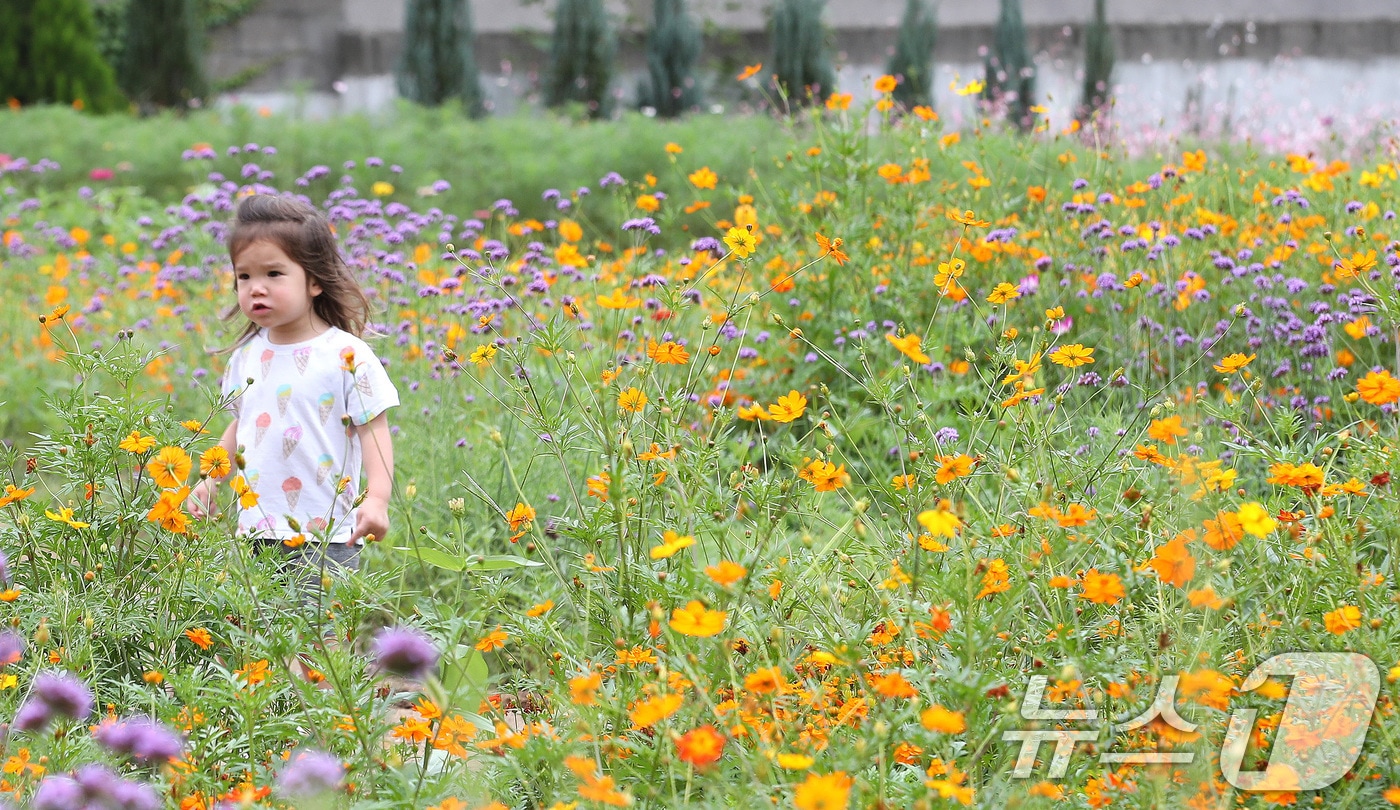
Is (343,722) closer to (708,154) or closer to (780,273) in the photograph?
(780,273)

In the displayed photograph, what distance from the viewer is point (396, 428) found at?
3441 mm

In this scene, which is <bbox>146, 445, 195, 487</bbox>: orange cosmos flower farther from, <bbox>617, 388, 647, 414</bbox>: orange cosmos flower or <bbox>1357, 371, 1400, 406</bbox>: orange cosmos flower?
<bbox>1357, 371, 1400, 406</bbox>: orange cosmos flower

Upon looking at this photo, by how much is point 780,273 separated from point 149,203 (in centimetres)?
559

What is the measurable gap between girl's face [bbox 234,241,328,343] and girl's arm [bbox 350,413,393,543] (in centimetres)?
31

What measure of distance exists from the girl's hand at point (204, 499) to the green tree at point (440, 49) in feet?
33.7

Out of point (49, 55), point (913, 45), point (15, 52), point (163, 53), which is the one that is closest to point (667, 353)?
point (913, 45)

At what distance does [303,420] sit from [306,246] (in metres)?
0.39

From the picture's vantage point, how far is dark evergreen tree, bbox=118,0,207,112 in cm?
1309

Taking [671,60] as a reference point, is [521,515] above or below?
below

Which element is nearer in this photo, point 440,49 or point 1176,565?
point 1176,565

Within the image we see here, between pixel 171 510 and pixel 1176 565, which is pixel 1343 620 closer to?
pixel 1176 565

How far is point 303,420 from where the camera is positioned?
2.72 metres

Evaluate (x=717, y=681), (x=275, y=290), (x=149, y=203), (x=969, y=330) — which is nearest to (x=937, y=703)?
(x=717, y=681)

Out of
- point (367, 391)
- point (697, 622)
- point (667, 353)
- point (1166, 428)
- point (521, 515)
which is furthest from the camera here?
point (367, 391)
